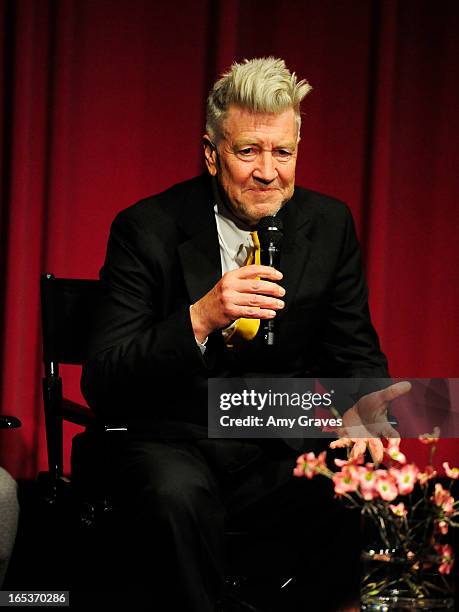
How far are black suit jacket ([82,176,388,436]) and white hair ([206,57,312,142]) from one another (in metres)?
0.24

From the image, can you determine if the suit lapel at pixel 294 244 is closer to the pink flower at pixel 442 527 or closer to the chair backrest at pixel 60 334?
the chair backrest at pixel 60 334

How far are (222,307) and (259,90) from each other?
0.55 m

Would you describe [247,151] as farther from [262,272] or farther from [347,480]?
[347,480]

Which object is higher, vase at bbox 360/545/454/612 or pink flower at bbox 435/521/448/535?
pink flower at bbox 435/521/448/535

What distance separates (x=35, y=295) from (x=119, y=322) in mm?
1388

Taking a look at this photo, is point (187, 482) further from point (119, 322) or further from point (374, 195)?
point (374, 195)

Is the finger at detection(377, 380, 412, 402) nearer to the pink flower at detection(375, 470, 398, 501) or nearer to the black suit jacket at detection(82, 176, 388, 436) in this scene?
the black suit jacket at detection(82, 176, 388, 436)

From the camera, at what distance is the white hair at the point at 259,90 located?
210cm

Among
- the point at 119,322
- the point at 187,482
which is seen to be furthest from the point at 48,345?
the point at 187,482

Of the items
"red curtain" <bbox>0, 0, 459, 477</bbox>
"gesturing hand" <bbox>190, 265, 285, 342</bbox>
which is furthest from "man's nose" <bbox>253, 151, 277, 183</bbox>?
"red curtain" <bbox>0, 0, 459, 477</bbox>

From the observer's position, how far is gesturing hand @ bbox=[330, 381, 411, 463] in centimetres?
197

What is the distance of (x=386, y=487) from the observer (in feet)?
4.42

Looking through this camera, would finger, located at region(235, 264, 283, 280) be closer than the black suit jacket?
Yes

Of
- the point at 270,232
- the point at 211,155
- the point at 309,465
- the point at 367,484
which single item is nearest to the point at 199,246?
the point at 211,155
